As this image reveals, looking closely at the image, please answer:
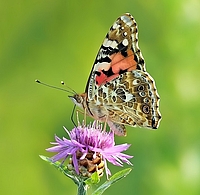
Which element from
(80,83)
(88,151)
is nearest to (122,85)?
(88,151)

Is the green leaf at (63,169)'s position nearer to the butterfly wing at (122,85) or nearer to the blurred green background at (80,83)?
the butterfly wing at (122,85)

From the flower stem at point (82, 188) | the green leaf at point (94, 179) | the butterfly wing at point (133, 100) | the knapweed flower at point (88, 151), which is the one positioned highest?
the butterfly wing at point (133, 100)

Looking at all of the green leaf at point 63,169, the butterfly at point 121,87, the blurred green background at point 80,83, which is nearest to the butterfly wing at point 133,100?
the butterfly at point 121,87
